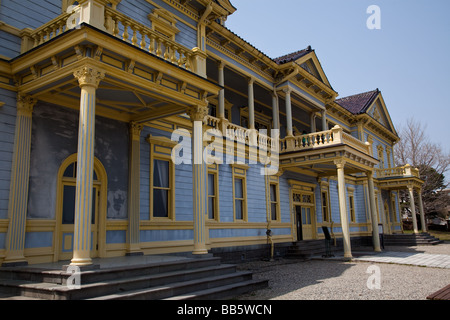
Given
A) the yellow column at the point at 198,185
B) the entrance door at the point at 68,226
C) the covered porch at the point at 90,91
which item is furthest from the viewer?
the yellow column at the point at 198,185

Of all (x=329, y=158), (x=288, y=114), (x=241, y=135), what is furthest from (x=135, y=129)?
(x=288, y=114)

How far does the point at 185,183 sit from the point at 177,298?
6.23 m

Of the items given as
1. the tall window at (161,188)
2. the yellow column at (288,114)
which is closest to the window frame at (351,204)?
the yellow column at (288,114)

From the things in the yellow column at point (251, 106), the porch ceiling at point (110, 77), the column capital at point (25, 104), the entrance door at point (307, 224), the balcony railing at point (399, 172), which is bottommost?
the entrance door at point (307, 224)

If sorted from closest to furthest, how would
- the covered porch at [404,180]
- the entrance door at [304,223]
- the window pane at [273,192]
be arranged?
1. the window pane at [273,192]
2. the entrance door at [304,223]
3. the covered porch at [404,180]

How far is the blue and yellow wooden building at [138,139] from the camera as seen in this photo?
7.81 meters

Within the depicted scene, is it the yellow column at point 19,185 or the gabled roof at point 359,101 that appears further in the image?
the gabled roof at point 359,101

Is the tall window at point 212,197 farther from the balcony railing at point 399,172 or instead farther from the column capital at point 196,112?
the balcony railing at point 399,172

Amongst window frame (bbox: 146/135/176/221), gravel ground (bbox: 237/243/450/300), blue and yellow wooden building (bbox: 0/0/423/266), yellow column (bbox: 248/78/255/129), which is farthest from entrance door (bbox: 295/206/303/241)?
window frame (bbox: 146/135/176/221)

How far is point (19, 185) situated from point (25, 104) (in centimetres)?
186

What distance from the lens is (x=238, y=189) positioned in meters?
16.3

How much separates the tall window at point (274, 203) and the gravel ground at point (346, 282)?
3.91 meters
